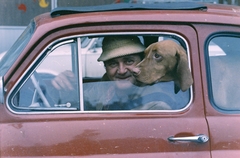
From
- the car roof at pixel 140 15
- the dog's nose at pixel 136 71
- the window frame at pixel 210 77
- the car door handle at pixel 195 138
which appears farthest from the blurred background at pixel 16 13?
the car door handle at pixel 195 138

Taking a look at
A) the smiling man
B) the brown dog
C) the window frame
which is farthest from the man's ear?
the smiling man

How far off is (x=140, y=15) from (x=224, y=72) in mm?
623

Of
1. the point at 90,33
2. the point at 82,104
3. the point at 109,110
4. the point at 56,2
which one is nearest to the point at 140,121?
the point at 109,110

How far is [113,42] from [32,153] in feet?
2.61

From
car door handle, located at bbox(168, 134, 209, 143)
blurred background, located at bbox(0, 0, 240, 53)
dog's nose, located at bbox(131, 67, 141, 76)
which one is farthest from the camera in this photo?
blurred background, located at bbox(0, 0, 240, 53)

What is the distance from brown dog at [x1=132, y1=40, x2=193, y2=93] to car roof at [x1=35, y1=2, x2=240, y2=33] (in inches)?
6.5

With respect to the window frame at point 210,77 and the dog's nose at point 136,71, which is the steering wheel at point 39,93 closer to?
the dog's nose at point 136,71

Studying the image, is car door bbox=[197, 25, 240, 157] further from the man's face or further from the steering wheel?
the steering wheel

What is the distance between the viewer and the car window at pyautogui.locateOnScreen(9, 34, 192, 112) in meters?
2.50

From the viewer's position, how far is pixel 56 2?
9914 millimetres

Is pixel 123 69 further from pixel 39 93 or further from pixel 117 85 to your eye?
pixel 39 93

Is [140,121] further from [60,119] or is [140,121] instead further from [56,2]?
[56,2]

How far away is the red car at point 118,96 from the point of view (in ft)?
7.91

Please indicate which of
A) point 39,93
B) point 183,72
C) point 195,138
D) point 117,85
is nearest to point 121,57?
point 117,85
